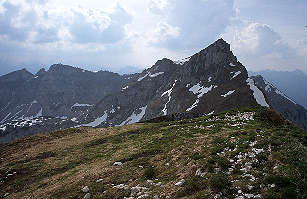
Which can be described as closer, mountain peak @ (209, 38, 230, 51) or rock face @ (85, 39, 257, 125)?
rock face @ (85, 39, 257, 125)

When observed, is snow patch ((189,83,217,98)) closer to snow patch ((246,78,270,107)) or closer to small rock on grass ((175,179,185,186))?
snow patch ((246,78,270,107))

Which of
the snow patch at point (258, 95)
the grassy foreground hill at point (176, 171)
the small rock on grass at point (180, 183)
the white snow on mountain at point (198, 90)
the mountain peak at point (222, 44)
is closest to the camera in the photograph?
the grassy foreground hill at point (176, 171)

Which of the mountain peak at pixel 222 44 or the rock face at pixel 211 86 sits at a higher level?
the mountain peak at pixel 222 44

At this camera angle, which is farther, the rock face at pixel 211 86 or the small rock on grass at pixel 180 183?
the rock face at pixel 211 86

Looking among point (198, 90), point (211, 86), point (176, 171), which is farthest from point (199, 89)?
point (176, 171)

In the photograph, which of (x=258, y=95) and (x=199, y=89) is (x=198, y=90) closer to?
(x=199, y=89)

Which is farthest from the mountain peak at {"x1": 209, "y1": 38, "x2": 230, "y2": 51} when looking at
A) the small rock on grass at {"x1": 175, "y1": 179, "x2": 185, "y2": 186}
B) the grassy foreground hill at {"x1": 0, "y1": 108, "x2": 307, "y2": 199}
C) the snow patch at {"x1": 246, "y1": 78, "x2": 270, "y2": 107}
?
the small rock on grass at {"x1": 175, "y1": 179, "x2": 185, "y2": 186}

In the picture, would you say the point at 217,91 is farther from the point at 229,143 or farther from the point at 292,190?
the point at 292,190

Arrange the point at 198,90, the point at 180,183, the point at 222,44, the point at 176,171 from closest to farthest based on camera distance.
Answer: the point at 180,183, the point at 176,171, the point at 198,90, the point at 222,44

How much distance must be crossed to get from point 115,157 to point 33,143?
76.3 feet

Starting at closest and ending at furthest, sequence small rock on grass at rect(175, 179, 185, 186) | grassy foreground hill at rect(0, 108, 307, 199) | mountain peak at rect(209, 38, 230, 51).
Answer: grassy foreground hill at rect(0, 108, 307, 199) → small rock on grass at rect(175, 179, 185, 186) → mountain peak at rect(209, 38, 230, 51)

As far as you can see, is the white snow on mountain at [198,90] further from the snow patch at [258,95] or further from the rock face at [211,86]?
the snow patch at [258,95]

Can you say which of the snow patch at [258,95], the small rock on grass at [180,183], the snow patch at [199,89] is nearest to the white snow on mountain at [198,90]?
the snow patch at [199,89]

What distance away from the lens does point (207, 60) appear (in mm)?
187750
